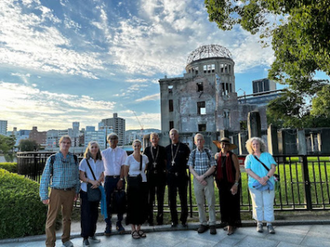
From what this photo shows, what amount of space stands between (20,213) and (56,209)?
1.22m

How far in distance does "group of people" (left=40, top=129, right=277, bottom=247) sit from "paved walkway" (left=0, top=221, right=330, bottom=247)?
0.55 ft

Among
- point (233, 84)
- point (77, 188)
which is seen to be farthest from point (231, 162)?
point (233, 84)

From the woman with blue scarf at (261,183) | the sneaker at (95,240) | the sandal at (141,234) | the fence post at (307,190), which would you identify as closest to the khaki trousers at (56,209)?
the sneaker at (95,240)

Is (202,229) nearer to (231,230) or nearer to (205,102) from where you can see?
(231,230)

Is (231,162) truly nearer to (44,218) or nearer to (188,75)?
(44,218)

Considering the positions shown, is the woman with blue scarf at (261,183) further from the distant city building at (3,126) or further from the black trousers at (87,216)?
the distant city building at (3,126)

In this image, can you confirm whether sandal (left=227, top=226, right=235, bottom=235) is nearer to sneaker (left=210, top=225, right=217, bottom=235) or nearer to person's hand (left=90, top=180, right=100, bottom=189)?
sneaker (left=210, top=225, right=217, bottom=235)

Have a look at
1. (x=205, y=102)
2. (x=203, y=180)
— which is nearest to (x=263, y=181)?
(x=203, y=180)

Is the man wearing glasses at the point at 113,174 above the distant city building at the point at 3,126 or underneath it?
underneath

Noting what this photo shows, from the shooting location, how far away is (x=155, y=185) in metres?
4.88

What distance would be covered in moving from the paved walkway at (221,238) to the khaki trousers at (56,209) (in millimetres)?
510

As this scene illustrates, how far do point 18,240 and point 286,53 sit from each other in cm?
1073

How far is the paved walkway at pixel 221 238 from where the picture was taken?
13.0 ft

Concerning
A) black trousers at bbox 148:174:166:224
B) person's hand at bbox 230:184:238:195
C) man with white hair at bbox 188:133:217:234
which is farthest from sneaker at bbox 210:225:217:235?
black trousers at bbox 148:174:166:224
